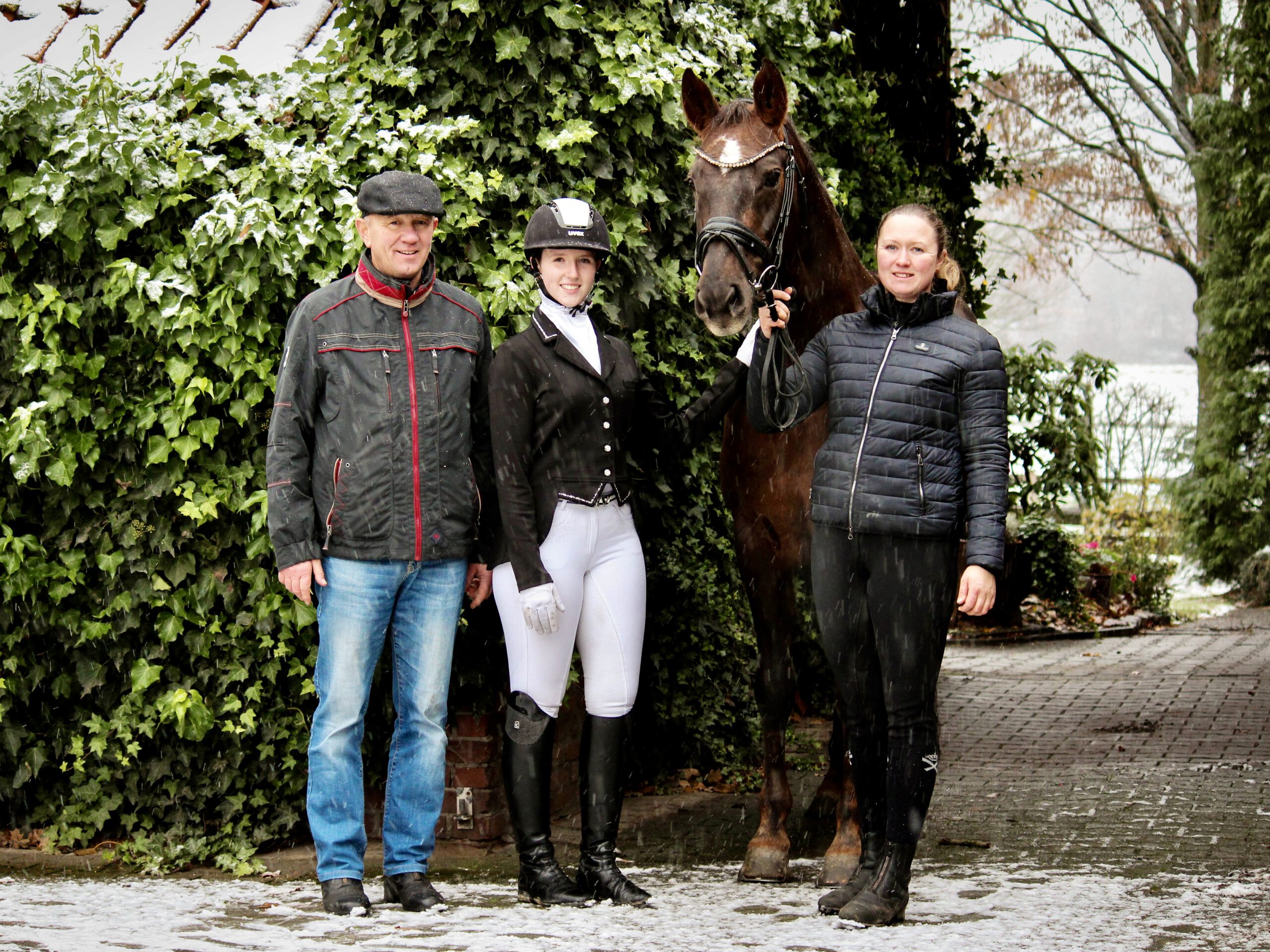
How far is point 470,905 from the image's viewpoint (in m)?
4.38

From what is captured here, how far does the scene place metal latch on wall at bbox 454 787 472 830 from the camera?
521 cm

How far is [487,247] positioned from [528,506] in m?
1.31

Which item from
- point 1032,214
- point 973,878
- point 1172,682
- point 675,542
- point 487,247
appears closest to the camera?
point 973,878

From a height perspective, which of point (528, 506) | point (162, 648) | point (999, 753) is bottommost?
point (999, 753)

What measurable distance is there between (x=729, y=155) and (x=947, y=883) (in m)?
2.56

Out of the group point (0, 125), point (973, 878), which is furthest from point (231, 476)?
point (973, 878)

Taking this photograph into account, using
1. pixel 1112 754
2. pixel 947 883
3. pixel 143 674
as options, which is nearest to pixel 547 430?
pixel 143 674

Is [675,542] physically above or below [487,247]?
below

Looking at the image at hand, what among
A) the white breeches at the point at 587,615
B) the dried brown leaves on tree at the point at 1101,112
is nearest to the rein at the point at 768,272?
the white breeches at the point at 587,615

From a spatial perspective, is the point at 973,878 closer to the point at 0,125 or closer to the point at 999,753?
the point at 999,753

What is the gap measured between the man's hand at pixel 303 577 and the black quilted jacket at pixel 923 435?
1541 millimetres

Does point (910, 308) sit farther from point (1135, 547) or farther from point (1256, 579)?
point (1256, 579)

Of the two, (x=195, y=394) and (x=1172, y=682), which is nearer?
(x=195, y=394)

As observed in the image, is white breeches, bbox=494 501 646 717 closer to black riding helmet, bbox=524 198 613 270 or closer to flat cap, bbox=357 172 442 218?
black riding helmet, bbox=524 198 613 270
